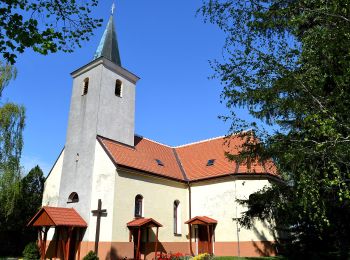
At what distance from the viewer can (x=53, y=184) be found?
75.8 ft

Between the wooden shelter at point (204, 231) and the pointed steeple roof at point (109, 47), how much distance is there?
1249 centimetres

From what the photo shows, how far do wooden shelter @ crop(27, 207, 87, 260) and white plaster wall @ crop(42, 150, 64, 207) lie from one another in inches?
109

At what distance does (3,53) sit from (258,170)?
724 inches

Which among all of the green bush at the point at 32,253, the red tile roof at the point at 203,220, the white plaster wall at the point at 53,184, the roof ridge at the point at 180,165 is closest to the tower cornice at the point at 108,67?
the white plaster wall at the point at 53,184

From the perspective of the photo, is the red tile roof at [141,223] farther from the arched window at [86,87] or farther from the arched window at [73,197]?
the arched window at [86,87]

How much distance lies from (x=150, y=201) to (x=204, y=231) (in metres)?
4.72

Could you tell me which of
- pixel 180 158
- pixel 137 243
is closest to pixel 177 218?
pixel 137 243

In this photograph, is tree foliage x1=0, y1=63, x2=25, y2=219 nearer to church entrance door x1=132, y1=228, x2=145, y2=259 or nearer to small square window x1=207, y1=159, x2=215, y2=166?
church entrance door x1=132, y1=228, x2=145, y2=259

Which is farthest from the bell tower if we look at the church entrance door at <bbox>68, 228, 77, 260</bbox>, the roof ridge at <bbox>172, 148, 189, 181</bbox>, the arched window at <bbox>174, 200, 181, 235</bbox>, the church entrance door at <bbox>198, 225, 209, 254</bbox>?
the church entrance door at <bbox>198, 225, 209, 254</bbox>

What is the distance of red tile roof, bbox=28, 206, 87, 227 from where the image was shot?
58.5 ft

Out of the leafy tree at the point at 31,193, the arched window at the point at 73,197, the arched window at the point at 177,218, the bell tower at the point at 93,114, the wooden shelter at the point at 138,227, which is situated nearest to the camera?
the wooden shelter at the point at 138,227

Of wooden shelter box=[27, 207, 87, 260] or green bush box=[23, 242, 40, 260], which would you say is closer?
wooden shelter box=[27, 207, 87, 260]

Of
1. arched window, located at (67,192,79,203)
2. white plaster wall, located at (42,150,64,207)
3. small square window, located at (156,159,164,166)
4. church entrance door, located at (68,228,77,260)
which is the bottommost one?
church entrance door, located at (68,228,77,260)

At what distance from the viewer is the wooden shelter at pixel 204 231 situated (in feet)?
71.7
